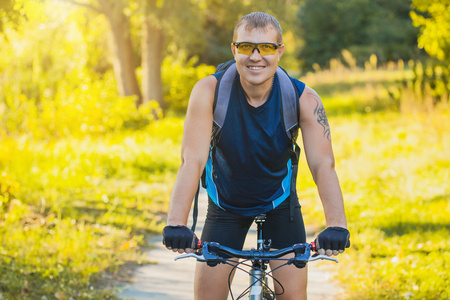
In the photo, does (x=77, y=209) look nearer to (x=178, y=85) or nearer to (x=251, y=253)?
(x=251, y=253)

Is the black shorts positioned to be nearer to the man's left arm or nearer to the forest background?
the man's left arm

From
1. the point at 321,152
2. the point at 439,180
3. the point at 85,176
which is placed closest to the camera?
the point at 321,152

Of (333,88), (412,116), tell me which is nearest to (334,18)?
(333,88)

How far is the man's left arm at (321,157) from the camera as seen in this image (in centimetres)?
293

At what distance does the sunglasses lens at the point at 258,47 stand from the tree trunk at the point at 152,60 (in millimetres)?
16824

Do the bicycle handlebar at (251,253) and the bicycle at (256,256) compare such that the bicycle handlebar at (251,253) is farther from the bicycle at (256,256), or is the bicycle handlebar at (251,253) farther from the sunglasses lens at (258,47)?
the sunglasses lens at (258,47)

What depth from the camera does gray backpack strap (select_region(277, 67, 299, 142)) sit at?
3002 mm

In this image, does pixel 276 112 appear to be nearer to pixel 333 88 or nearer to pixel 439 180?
pixel 439 180

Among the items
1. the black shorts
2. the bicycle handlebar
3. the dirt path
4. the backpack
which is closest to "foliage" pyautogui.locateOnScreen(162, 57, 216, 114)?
the dirt path

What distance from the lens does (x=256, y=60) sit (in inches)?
112

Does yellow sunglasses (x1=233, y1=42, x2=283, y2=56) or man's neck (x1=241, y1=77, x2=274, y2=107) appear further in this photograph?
man's neck (x1=241, y1=77, x2=274, y2=107)

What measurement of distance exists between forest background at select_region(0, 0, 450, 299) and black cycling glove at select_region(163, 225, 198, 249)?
257 cm

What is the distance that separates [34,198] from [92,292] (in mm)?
3037

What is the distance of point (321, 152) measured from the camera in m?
3.04
